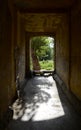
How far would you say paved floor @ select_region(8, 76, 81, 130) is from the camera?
16.3 feet

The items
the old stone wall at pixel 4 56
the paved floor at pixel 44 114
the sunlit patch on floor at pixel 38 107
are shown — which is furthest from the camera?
the sunlit patch on floor at pixel 38 107

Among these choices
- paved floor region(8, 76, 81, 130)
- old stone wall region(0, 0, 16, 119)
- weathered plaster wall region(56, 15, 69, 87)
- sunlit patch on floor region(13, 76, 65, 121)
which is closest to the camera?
old stone wall region(0, 0, 16, 119)

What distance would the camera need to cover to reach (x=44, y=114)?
5.80 metres

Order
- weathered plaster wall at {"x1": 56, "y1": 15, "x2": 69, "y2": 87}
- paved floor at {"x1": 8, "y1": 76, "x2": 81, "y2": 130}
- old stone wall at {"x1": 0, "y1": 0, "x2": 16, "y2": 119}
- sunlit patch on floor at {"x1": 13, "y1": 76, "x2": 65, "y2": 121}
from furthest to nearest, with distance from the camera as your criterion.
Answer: weathered plaster wall at {"x1": 56, "y1": 15, "x2": 69, "y2": 87}, sunlit patch on floor at {"x1": 13, "y1": 76, "x2": 65, "y2": 121}, paved floor at {"x1": 8, "y1": 76, "x2": 81, "y2": 130}, old stone wall at {"x1": 0, "y1": 0, "x2": 16, "y2": 119}

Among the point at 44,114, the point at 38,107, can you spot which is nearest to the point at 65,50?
the point at 38,107

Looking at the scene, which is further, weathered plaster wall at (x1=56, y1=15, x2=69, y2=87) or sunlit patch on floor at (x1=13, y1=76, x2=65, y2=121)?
weathered plaster wall at (x1=56, y1=15, x2=69, y2=87)

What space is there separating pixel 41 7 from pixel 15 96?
9.93ft

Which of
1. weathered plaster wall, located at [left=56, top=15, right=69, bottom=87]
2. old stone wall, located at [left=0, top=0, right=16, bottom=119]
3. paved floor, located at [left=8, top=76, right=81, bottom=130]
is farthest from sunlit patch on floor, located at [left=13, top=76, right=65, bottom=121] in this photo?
weathered plaster wall, located at [left=56, top=15, right=69, bottom=87]

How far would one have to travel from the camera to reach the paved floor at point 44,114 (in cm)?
495

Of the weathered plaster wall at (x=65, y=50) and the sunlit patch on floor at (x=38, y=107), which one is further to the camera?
the weathered plaster wall at (x=65, y=50)

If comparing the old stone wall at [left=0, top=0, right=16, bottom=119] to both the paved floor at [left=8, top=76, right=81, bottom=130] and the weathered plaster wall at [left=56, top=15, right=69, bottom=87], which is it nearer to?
→ the paved floor at [left=8, top=76, right=81, bottom=130]

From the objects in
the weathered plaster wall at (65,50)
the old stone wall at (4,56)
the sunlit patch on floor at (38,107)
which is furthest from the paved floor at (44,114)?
the weathered plaster wall at (65,50)

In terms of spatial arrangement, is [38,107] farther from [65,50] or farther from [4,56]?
[65,50]

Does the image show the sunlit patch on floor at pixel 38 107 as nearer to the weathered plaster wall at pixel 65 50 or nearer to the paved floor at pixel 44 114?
the paved floor at pixel 44 114
